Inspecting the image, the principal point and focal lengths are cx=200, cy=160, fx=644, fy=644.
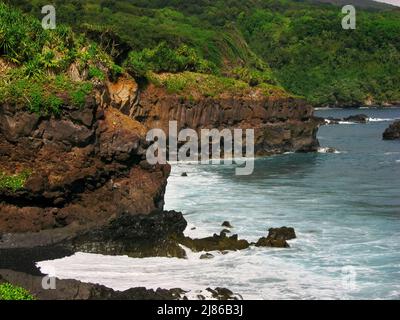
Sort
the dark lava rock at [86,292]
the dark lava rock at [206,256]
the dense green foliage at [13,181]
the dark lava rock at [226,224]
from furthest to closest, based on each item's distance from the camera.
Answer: the dark lava rock at [226,224] < the dense green foliage at [13,181] < the dark lava rock at [206,256] < the dark lava rock at [86,292]

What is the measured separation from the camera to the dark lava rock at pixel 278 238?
83.8 feet

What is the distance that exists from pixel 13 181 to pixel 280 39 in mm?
159624

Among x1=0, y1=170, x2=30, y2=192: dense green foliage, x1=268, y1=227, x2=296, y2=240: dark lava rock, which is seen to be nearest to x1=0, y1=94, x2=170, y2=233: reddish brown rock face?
x1=0, y1=170, x2=30, y2=192: dense green foliage

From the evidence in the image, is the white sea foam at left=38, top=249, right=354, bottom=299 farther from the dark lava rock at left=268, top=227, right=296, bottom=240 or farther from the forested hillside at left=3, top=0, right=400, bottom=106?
the forested hillside at left=3, top=0, right=400, bottom=106

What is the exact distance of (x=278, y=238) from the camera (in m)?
26.3

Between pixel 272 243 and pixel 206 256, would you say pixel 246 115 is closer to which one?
pixel 272 243

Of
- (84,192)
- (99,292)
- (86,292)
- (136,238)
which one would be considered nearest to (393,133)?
(84,192)

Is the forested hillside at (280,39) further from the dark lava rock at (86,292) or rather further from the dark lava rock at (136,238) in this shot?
the dark lava rock at (86,292)

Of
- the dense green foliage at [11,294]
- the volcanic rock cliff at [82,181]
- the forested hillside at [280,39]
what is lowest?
the dense green foliage at [11,294]

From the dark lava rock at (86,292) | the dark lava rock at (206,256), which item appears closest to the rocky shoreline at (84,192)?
the dark lava rock at (206,256)

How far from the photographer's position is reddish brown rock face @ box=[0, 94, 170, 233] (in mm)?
25641

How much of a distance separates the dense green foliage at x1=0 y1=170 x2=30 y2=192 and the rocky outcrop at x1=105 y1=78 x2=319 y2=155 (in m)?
29.1

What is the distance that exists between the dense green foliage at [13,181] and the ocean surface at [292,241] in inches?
154

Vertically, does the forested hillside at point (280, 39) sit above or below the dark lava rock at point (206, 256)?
above
